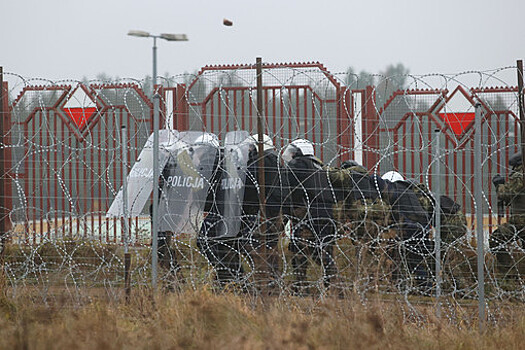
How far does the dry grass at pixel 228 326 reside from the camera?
440 centimetres

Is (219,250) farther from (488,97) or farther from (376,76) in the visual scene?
(488,97)

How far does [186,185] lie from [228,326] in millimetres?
2296

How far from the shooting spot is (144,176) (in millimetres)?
7371

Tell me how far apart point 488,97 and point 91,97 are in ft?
15.3

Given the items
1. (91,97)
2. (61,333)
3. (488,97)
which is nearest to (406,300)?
(61,333)

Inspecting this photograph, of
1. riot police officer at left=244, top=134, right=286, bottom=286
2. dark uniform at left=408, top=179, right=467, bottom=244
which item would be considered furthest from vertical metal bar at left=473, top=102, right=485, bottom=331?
riot police officer at left=244, top=134, right=286, bottom=286

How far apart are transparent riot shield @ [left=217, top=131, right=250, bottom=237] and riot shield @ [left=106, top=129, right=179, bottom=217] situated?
0.53m

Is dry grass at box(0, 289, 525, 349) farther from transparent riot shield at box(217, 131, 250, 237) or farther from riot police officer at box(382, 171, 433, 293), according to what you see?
riot police officer at box(382, 171, 433, 293)

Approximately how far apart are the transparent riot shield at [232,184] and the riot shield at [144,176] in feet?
1.75

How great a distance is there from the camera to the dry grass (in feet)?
14.4

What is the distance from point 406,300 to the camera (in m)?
5.98

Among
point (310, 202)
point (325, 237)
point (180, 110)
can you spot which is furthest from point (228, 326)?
point (180, 110)

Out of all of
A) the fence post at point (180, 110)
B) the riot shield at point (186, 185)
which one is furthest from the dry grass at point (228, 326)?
the fence post at point (180, 110)

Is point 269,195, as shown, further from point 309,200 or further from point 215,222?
point 215,222
